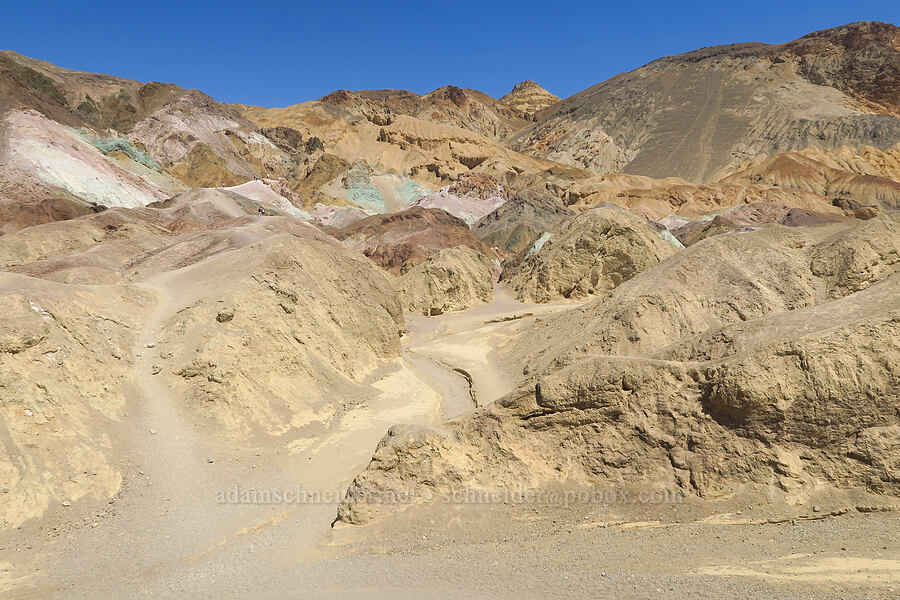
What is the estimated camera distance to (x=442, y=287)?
31531 millimetres

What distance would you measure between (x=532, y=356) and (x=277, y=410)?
29.3 ft

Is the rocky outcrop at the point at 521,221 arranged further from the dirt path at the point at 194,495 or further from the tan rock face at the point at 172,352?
the dirt path at the point at 194,495

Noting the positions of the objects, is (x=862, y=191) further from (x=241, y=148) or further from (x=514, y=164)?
(x=241, y=148)

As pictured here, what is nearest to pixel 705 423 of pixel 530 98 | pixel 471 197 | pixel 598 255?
pixel 598 255

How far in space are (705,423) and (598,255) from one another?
23.4 meters

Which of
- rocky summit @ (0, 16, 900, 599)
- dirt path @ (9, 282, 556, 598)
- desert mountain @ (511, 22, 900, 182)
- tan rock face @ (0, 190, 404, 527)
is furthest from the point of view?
desert mountain @ (511, 22, 900, 182)

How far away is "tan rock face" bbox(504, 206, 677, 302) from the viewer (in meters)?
30.2

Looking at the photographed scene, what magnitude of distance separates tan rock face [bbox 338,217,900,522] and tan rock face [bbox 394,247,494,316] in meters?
20.7

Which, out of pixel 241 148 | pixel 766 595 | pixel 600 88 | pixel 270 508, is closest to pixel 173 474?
pixel 270 508

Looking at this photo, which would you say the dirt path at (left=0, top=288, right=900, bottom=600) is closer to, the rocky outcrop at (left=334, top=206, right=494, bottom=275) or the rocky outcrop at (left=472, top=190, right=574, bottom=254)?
the rocky outcrop at (left=334, top=206, right=494, bottom=275)

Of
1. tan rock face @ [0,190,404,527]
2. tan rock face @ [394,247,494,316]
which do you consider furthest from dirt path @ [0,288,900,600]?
tan rock face @ [394,247,494,316]

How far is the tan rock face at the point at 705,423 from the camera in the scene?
293 inches

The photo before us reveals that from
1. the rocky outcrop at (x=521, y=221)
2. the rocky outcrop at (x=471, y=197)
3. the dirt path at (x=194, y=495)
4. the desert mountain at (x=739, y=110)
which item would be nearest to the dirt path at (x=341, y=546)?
the dirt path at (x=194, y=495)

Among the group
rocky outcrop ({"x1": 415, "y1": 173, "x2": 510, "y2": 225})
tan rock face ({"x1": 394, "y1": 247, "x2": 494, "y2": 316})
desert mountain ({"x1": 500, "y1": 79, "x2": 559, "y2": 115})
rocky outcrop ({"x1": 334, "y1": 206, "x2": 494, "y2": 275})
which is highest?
desert mountain ({"x1": 500, "y1": 79, "x2": 559, "y2": 115})
